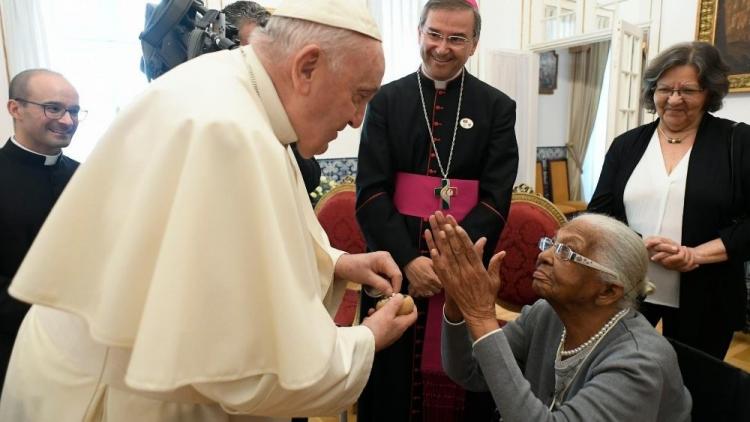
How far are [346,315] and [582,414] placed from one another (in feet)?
6.96

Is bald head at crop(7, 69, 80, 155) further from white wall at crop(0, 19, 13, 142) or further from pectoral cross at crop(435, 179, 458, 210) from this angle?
white wall at crop(0, 19, 13, 142)

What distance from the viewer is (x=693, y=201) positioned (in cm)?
207

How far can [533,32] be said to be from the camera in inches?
278

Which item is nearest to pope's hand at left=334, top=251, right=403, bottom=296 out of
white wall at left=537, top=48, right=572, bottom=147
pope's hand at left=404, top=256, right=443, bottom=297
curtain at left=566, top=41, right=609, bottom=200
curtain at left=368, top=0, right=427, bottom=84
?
pope's hand at left=404, top=256, right=443, bottom=297

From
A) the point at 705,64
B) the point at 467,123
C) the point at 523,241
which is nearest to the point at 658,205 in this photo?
the point at 705,64

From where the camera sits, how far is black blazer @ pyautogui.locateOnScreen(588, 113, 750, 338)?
2033 millimetres

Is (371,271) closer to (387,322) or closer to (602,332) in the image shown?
(387,322)

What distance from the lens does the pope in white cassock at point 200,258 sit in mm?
843

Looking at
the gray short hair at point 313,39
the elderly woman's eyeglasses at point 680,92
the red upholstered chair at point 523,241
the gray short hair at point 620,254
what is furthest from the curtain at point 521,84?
the gray short hair at point 313,39

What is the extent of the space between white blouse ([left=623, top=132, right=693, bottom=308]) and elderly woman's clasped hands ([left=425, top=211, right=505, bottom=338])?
1.08m

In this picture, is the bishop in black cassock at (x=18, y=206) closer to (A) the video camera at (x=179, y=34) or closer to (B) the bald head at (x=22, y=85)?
(B) the bald head at (x=22, y=85)

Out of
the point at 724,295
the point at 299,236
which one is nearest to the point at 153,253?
the point at 299,236

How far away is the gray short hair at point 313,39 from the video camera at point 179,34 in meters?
0.59

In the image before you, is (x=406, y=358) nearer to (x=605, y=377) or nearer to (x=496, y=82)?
(x=605, y=377)
